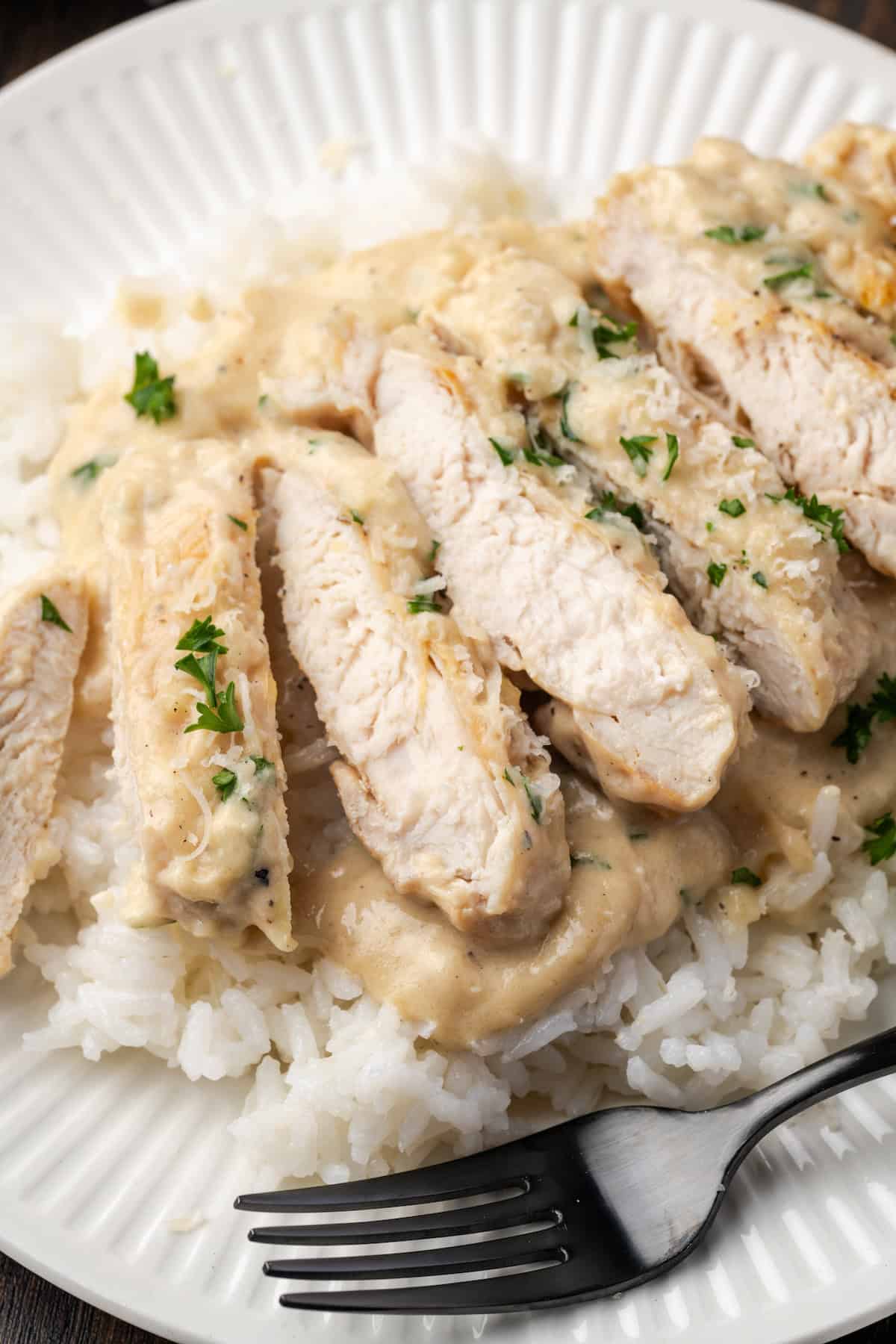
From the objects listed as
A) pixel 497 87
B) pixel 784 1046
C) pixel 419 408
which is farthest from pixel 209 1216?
pixel 497 87

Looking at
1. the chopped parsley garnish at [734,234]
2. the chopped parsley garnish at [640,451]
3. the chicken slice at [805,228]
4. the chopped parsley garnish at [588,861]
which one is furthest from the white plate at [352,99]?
the chopped parsley garnish at [588,861]

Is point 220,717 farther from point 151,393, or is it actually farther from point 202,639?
point 151,393

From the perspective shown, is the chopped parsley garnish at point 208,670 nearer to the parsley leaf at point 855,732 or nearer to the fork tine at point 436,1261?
the fork tine at point 436,1261

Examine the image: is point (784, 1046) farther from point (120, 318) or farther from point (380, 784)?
point (120, 318)

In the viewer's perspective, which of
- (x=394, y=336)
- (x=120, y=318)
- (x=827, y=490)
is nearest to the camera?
(x=827, y=490)

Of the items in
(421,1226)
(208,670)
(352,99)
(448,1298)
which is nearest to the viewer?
(448,1298)

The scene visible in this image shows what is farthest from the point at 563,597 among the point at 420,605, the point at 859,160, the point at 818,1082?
the point at 859,160

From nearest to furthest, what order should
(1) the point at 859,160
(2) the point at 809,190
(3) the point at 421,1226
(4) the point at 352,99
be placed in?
(3) the point at 421,1226 < (2) the point at 809,190 < (1) the point at 859,160 < (4) the point at 352,99
